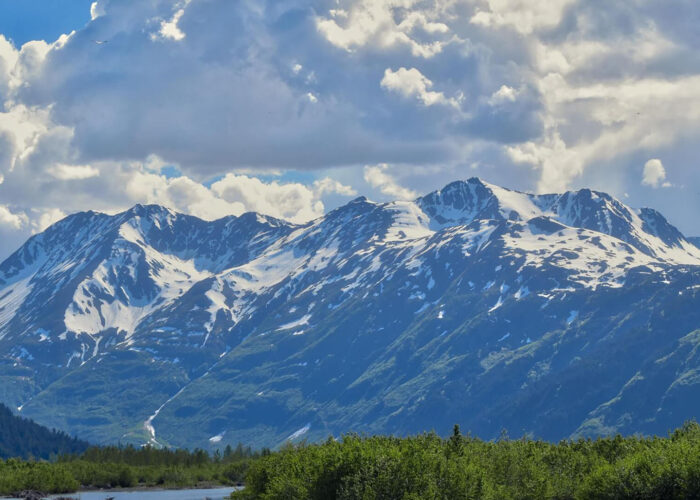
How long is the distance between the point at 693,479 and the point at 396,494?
138ft

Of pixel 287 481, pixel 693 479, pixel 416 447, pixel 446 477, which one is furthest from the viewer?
pixel 287 481

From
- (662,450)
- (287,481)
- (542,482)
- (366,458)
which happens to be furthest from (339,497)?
(662,450)

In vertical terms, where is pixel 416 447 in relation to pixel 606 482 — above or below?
above

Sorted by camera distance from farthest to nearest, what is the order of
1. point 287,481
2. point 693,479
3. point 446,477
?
1. point 287,481
2. point 446,477
3. point 693,479

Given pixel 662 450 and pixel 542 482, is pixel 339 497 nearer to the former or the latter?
pixel 542 482

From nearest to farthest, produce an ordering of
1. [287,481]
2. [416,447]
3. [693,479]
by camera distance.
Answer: [693,479] → [416,447] → [287,481]

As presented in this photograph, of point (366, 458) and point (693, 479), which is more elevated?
point (366, 458)

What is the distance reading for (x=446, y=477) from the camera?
171 metres

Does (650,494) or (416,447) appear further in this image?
(416,447)

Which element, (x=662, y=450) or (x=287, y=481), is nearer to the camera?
(x=662, y=450)

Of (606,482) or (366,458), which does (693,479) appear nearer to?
(606,482)

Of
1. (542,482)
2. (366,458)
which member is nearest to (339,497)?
(366,458)

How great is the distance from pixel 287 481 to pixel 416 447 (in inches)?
1018

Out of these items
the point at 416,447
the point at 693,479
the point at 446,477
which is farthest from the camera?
the point at 416,447
